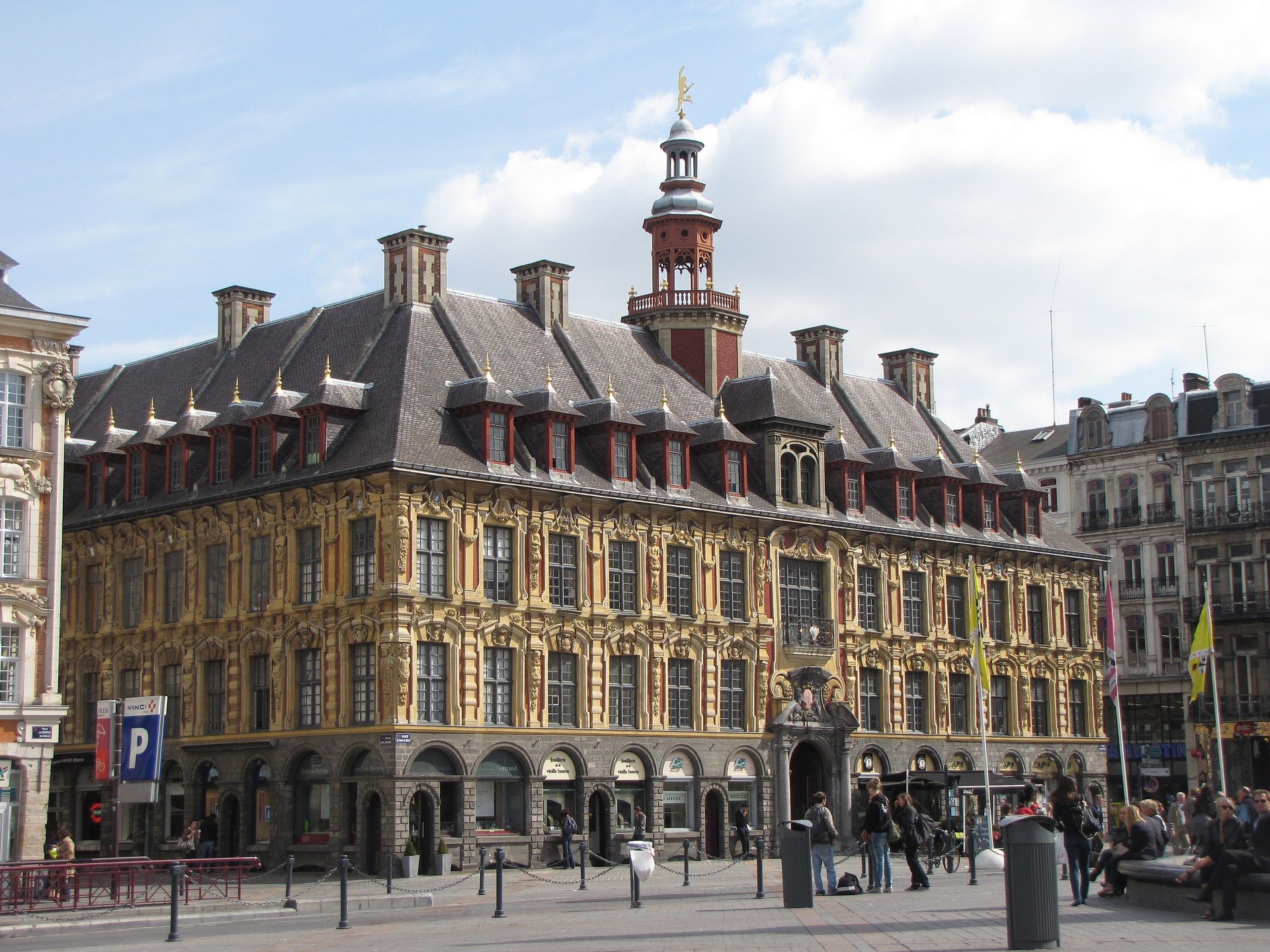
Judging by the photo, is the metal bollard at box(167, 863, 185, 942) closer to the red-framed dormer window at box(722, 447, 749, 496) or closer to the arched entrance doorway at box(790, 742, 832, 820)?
the red-framed dormer window at box(722, 447, 749, 496)

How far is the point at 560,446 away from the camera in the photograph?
5094 centimetres

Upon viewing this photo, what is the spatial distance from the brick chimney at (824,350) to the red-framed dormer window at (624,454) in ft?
49.8

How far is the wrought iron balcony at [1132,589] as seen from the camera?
258 feet

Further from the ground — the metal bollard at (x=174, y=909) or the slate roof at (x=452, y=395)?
the slate roof at (x=452, y=395)

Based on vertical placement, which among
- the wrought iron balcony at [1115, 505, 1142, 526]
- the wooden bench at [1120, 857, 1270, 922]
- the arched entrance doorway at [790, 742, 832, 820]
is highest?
the wrought iron balcony at [1115, 505, 1142, 526]

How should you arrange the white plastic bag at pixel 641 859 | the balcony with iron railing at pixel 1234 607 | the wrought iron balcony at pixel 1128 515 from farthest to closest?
the wrought iron balcony at pixel 1128 515 < the balcony with iron railing at pixel 1234 607 < the white plastic bag at pixel 641 859

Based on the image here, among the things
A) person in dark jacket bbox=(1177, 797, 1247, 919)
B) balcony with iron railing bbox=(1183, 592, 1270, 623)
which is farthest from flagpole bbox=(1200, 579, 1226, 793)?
person in dark jacket bbox=(1177, 797, 1247, 919)

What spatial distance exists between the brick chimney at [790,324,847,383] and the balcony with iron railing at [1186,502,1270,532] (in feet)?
65.9

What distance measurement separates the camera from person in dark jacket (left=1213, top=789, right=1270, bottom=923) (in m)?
22.1

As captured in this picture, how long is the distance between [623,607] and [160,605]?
13475mm

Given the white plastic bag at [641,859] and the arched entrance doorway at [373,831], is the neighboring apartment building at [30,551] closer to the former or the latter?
the arched entrance doorway at [373,831]

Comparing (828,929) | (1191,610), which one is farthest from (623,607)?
(1191,610)

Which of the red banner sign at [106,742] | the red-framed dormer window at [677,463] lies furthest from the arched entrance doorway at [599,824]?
the red banner sign at [106,742]

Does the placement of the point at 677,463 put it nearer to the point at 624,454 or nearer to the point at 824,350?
the point at 624,454
